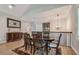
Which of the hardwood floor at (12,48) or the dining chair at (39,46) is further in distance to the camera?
the dining chair at (39,46)

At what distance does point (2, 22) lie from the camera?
2359mm

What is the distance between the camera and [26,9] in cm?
243

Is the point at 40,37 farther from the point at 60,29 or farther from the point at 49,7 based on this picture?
the point at 49,7

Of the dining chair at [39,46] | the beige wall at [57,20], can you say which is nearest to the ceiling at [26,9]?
the beige wall at [57,20]

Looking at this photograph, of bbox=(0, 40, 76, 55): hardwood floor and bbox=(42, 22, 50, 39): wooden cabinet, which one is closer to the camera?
bbox=(0, 40, 76, 55): hardwood floor

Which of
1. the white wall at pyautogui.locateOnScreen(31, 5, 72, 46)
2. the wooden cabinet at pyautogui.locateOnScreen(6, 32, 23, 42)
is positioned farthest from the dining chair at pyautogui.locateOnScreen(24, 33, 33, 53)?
the white wall at pyautogui.locateOnScreen(31, 5, 72, 46)

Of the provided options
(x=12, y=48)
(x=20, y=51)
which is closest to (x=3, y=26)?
(x=12, y=48)

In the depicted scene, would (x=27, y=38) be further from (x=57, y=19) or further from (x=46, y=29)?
(x=57, y=19)

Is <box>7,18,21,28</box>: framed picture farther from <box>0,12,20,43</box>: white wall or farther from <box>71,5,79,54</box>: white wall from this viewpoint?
<box>71,5,79,54</box>: white wall

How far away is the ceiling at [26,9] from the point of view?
7.75ft

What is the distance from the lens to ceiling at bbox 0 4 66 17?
2363 mm

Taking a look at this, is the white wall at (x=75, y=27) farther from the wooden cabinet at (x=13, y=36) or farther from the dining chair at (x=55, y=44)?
the wooden cabinet at (x=13, y=36)

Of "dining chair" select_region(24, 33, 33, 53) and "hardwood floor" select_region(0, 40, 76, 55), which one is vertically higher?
"dining chair" select_region(24, 33, 33, 53)
